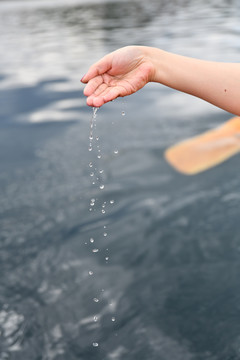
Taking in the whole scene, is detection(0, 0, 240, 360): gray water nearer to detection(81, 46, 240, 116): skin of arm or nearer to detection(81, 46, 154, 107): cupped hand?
detection(81, 46, 240, 116): skin of arm

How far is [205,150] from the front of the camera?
454 cm

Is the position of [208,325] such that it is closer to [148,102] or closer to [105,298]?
[105,298]

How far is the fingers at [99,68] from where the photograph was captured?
1798 millimetres

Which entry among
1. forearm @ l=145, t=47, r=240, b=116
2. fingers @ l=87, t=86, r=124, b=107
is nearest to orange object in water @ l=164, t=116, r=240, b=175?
forearm @ l=145, t=47, r=240, b=116

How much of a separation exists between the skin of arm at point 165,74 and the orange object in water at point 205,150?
222cm

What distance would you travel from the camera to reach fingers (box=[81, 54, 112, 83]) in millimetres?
1798

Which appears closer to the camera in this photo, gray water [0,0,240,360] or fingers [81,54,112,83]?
fingers [81,54,112,83]

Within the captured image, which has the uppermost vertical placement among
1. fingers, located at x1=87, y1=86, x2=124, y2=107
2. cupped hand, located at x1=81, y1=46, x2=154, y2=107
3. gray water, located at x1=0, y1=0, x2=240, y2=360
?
cupped hand, located at x1=81, y1=46, x2=154, y2=107

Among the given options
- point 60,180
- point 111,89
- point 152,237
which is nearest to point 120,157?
point 60,180

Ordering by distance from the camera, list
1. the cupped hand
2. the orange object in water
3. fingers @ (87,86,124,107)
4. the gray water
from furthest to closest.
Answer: the orange object in water < the gray water < the cupped hand < fingers @ (87,86,124,107)

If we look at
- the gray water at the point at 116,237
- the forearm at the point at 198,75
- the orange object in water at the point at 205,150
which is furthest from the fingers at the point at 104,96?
the orange object in water at the point at 205,150

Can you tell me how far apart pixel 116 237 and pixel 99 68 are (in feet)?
5.85

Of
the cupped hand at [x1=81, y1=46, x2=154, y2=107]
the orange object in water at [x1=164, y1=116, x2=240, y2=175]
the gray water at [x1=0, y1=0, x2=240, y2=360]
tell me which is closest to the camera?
the cupped hand at [x1=81, y1=46, x2=154, y2=107]

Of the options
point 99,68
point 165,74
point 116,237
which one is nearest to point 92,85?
point 99,68
